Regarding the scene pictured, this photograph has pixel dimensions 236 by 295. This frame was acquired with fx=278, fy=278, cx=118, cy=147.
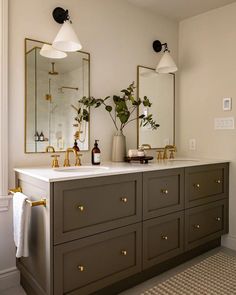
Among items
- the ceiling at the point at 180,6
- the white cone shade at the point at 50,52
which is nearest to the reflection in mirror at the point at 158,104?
the ceiling at the point at 180,6

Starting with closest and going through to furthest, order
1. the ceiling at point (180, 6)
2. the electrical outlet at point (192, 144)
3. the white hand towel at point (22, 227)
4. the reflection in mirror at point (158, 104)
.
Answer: the white hand towel at point (22, 227)
the ceiling at point (180, 6)
the reflection in mirror at point (158, 104)
the electrical outlet at point (192, 144)

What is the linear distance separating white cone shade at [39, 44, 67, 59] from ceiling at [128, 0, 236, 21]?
1.01 m

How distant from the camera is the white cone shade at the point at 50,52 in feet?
7.04

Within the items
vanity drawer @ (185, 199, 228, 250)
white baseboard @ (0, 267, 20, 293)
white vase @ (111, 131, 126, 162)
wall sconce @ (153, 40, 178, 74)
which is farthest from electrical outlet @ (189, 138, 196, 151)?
white baseboard @ (0, 267, 20, 293)

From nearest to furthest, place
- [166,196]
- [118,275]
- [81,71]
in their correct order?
[118,275], [166,196], [81,71]

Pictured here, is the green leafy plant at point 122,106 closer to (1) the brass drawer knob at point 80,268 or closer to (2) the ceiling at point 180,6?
(2) the ceiling at point 180,6

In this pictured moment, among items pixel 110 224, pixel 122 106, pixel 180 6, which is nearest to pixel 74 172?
pixel 110 224

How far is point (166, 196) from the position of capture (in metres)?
2.21

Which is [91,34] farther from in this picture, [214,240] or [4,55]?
[214,240]

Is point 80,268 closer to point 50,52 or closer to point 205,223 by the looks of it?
point 205,223

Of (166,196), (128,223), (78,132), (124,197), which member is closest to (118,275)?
(128,223)

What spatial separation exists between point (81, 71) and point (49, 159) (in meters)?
0.80

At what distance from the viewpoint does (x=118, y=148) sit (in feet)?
8.25

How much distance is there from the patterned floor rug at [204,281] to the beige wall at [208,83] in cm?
48
